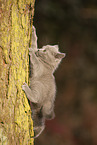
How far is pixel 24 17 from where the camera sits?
4.16ft

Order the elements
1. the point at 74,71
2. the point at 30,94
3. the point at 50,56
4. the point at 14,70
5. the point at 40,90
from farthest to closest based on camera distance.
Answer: the point at 74,71 → the point at 50,56 → the point at 40,90 → the point at 30,94 → the point at 14,70

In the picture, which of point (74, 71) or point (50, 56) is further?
point (74, 71)

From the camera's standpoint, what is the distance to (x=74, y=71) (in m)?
4.88

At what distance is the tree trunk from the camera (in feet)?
3.56

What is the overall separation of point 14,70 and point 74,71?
3.80m

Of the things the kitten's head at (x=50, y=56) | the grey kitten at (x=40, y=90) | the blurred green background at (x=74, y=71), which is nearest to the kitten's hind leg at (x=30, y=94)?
the grey kitten at (x=40, y=90)

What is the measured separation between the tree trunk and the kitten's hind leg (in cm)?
3

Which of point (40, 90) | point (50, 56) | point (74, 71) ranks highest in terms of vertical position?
point (50, 56)

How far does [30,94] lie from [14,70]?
0.26 meters

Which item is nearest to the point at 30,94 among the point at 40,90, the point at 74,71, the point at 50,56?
the point at 40,90

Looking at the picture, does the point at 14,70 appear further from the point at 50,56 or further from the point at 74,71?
the point at 74,71

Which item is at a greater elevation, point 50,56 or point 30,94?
point 50,56

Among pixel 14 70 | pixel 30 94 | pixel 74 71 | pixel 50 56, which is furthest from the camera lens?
pixel 74 71

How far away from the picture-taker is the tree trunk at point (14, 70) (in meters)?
1.08
